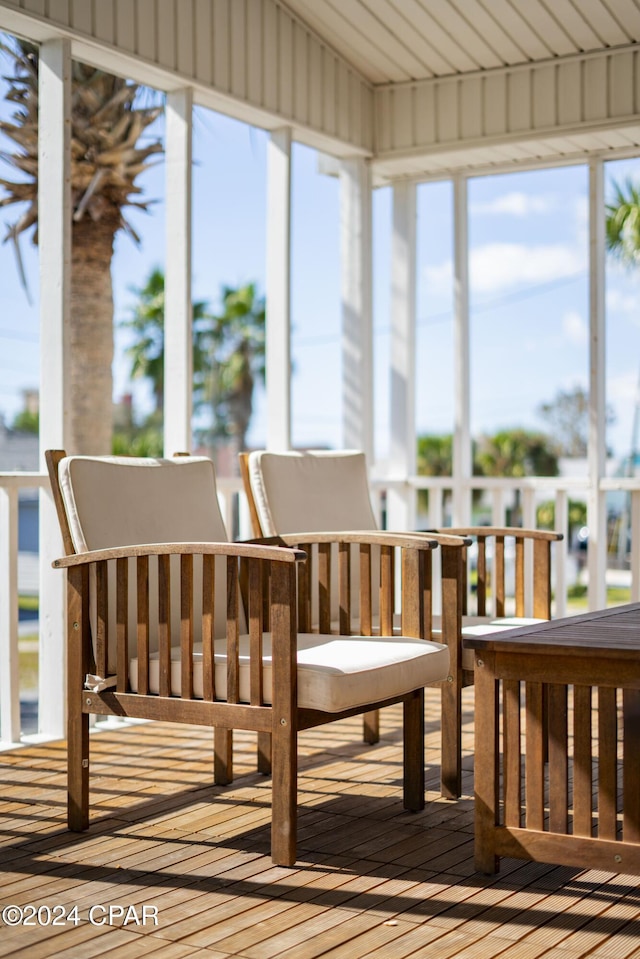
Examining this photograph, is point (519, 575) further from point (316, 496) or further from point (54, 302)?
point (54, 302)

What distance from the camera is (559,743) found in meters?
2.35

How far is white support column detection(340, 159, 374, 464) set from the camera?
17.9 ft

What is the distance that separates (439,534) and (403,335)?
8.85 feet

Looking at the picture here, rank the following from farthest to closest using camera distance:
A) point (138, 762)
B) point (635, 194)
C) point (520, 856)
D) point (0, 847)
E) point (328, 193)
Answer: point (328, 193), point (635, 194), point (138, 762), point (0, 847), point (520, 856)

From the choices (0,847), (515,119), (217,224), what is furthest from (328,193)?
(0,847)

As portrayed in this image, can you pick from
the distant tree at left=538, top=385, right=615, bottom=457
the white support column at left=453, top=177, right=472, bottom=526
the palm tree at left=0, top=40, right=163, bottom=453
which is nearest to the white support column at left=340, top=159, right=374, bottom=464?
the white support column at left=453, top=177, right=472, bottom=526

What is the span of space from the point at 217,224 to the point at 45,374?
2365 centimetres

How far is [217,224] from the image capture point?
26.8m

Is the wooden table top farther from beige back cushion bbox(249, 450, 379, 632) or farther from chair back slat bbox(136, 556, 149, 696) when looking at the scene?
beige back cushion bbox(249, 450, 379, 632)

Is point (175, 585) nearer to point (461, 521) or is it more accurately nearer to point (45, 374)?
point (45, 374)

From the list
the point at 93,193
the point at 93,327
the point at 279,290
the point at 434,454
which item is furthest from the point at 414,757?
the point at 434,454

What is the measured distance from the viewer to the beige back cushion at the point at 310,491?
3.57 meters

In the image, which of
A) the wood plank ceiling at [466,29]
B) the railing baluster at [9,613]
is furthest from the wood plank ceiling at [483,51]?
the railing baluster at [9,613]

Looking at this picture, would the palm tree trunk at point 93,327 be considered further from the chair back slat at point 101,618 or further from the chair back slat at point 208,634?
the chair back slat at point 208,634
